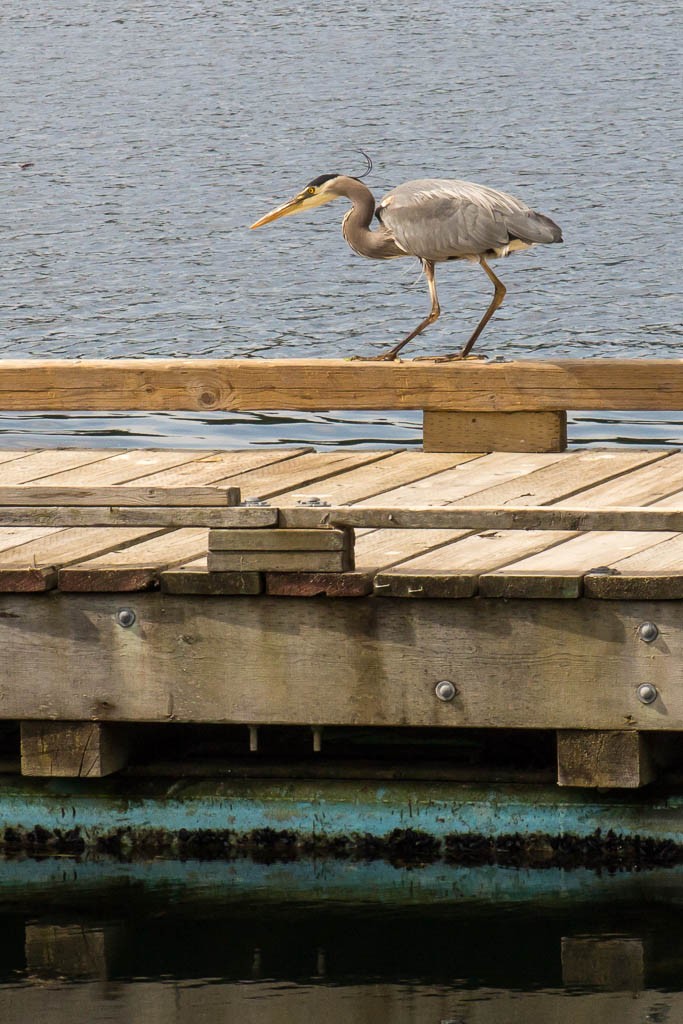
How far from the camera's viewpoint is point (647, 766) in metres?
5.20

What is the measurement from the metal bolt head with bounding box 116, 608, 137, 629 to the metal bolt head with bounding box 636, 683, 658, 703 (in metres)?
1.50

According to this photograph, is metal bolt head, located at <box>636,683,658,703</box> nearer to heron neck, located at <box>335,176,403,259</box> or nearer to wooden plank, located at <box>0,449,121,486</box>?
wooden plank, located at <box>0,449,121,486</box>

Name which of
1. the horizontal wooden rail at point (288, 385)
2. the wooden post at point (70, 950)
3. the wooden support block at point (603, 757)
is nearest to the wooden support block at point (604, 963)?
the wooden support block at point (603, 757)

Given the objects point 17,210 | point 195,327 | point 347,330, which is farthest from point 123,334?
point 17,210

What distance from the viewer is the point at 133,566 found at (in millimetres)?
5211

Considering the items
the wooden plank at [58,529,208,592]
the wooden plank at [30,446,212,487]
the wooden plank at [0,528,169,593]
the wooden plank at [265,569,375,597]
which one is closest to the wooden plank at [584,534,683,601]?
the wooden plank at [265,569,375,597]

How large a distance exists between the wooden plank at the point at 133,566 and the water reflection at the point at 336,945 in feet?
3.34

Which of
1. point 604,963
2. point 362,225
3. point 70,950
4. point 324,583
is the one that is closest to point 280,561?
point 324,583

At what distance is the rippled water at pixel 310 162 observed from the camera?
50.6 ft

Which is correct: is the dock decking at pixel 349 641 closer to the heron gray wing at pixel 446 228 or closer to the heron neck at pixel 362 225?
the heron gray wing at pixel 446 228

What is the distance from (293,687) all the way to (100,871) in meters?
1.01

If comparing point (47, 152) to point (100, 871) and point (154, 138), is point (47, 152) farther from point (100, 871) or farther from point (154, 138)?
point (100, 871)

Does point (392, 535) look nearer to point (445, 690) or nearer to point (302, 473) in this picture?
point (445, 690)

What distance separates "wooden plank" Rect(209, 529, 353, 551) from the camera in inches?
196
